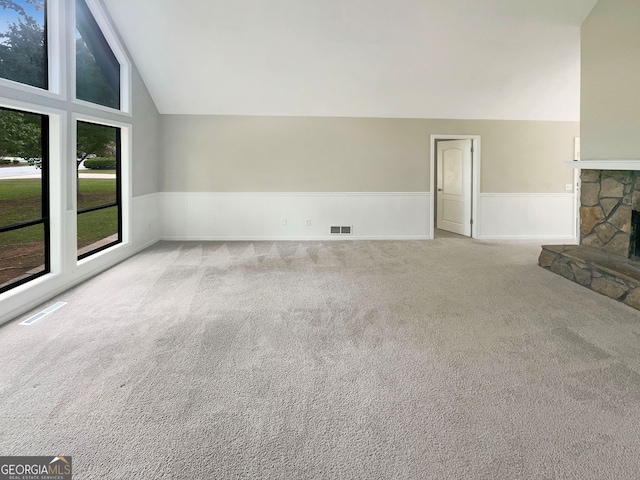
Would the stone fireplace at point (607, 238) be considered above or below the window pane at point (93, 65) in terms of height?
below

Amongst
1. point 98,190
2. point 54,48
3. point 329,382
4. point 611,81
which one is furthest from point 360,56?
point 329,382

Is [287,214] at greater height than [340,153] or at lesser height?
lesser

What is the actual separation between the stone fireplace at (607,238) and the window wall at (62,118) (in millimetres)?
5442

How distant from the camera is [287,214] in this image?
6859 mm

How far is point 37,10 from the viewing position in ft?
12.2

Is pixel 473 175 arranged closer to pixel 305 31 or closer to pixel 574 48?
pixel 574 48

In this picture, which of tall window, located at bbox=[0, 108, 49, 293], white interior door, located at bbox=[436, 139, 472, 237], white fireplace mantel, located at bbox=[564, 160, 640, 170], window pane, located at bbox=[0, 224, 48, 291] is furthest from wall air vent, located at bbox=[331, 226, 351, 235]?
window pane, located at bbox=[0, 224, 48, 291]

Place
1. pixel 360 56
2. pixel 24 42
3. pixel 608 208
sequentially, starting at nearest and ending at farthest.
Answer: pixel 24 42 → pixel 608 208 → pixel 360 56

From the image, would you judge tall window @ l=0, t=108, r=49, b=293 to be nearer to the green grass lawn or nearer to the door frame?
the green grass lawn

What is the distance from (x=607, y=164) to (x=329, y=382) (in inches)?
155

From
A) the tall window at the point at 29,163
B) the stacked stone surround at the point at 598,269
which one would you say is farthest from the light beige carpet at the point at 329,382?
the tall window at the point at 29,163

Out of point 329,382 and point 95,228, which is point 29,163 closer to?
point 329,382

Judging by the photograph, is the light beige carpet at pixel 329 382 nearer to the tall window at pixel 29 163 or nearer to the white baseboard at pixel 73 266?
the white baseboard at pixel 73 266

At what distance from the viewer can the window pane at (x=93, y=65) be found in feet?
14.5
